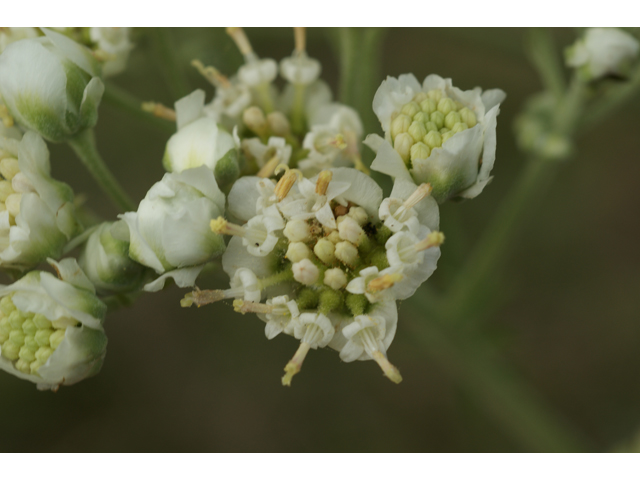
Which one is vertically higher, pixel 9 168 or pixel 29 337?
pixel 9 168

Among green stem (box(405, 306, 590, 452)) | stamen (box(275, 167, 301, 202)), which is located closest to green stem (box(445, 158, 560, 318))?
green stem (box(405, 306, 590, 452))

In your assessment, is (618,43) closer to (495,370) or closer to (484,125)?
(484,125)

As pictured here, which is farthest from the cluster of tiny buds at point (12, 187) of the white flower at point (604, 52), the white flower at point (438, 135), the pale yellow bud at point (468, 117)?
the white flower at point (604, 52)

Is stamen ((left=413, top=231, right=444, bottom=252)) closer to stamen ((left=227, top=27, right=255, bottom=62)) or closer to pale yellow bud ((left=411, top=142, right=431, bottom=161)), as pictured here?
pale yellow bud ((left=411, top=142, right=431, bottom=161))

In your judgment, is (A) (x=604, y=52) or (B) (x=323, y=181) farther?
(A) (x=604, y=52)

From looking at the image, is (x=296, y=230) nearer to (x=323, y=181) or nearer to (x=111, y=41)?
(x=323, y=181)

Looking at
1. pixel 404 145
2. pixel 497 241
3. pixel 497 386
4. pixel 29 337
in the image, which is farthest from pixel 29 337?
pixel 497 386
